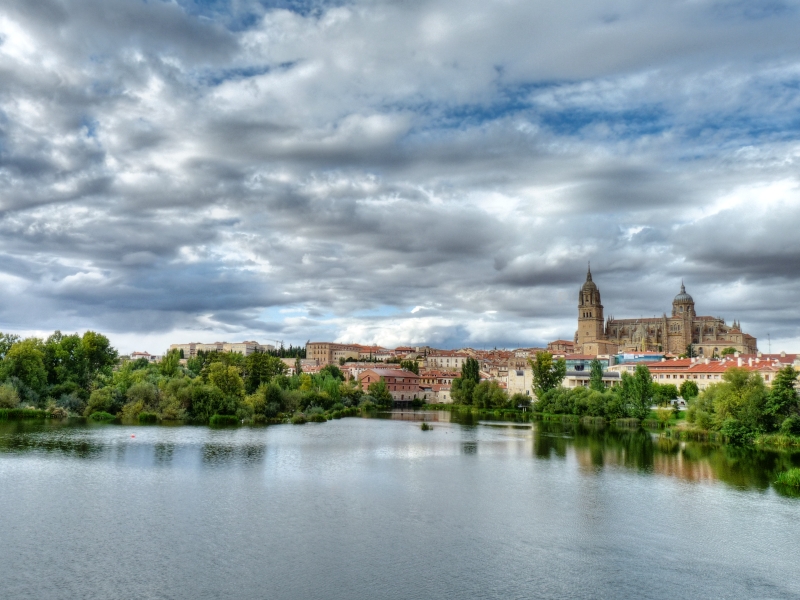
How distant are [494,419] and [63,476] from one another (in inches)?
1728

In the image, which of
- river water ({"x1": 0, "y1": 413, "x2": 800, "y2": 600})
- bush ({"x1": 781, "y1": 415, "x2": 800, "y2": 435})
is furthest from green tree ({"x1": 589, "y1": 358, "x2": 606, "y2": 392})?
river water ({"x1": 0, "y1": 413, "x2": 800, "y2": 600})

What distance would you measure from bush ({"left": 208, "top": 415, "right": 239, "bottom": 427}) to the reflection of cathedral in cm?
8461

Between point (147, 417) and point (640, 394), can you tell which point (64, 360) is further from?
Result: point (640, 394)

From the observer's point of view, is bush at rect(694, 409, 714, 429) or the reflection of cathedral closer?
bush at rect(694, 409, 714, 429)

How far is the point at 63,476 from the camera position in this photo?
71.4 feet

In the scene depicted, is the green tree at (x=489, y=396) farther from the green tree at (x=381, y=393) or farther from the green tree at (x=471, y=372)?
the green tree at (x=381, y=393)

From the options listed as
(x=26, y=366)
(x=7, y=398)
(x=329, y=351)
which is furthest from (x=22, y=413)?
(x=329, y=351)

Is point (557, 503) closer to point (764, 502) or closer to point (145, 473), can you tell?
point (764, 502)

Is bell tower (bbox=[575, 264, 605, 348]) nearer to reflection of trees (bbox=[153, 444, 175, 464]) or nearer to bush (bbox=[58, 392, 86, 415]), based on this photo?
bush (bbox=[58, 392, 86, 415])

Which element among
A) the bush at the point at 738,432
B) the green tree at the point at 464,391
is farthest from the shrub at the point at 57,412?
the green tree at the point at 464,391

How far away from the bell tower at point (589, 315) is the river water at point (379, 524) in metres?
93.0

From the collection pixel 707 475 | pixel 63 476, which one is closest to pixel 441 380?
pixel 707 475

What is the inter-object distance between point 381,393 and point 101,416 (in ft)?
131

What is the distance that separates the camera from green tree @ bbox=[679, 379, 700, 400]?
5878cm
